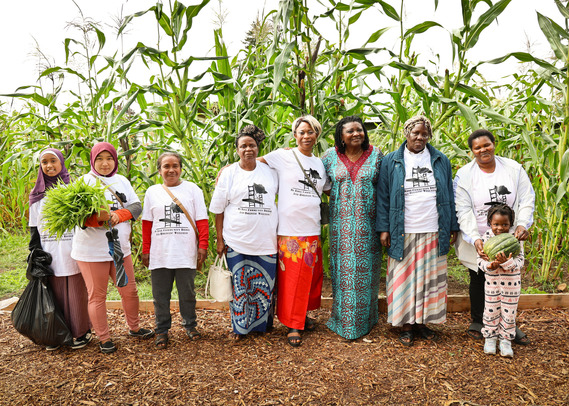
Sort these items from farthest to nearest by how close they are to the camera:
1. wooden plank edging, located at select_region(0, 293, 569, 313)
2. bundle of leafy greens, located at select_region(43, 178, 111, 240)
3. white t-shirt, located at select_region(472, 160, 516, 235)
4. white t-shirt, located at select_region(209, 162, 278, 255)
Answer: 1. wooden plank edging, located at select_region(0, 293, 569, 313)
2. white t-shirt, located at select_region(209, 162, 278, 255)
3. white t-shirt, located at select_region(472, 160, 516, 235)
4. bundle of leafy greens, located at select_region(43, 178, 111, 240)

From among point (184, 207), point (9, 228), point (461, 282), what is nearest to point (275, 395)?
point (184, 207)

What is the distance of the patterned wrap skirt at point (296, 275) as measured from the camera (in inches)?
108

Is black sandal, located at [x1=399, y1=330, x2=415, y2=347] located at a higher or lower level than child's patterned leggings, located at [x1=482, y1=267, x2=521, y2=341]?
lower

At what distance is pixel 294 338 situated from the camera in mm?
2730

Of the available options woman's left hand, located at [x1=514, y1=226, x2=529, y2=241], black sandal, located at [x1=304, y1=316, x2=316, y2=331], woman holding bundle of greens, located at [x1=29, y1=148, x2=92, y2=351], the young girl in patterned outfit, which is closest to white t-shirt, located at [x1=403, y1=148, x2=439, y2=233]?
the young girl in patterned outfit

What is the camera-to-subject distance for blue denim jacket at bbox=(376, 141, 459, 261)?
8.56 feet

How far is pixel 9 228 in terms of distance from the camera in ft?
20.3

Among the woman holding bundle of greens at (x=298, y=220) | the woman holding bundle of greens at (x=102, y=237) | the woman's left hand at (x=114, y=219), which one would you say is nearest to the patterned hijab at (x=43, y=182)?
the woman holding bundle of greens at (x=102, y=237)

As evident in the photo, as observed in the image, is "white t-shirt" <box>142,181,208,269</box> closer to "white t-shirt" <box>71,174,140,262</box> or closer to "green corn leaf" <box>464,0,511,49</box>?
"white t-shirt" <box>71,174,140,262</box>

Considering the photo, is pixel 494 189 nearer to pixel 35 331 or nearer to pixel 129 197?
pixel 129 197

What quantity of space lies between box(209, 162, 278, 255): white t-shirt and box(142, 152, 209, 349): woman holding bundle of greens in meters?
0.20

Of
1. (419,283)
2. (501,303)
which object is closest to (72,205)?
(419,283)

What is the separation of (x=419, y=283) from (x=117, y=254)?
7.09ft

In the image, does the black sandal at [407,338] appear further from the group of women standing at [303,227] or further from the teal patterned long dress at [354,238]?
the teal patterned long dress at [354,238]
